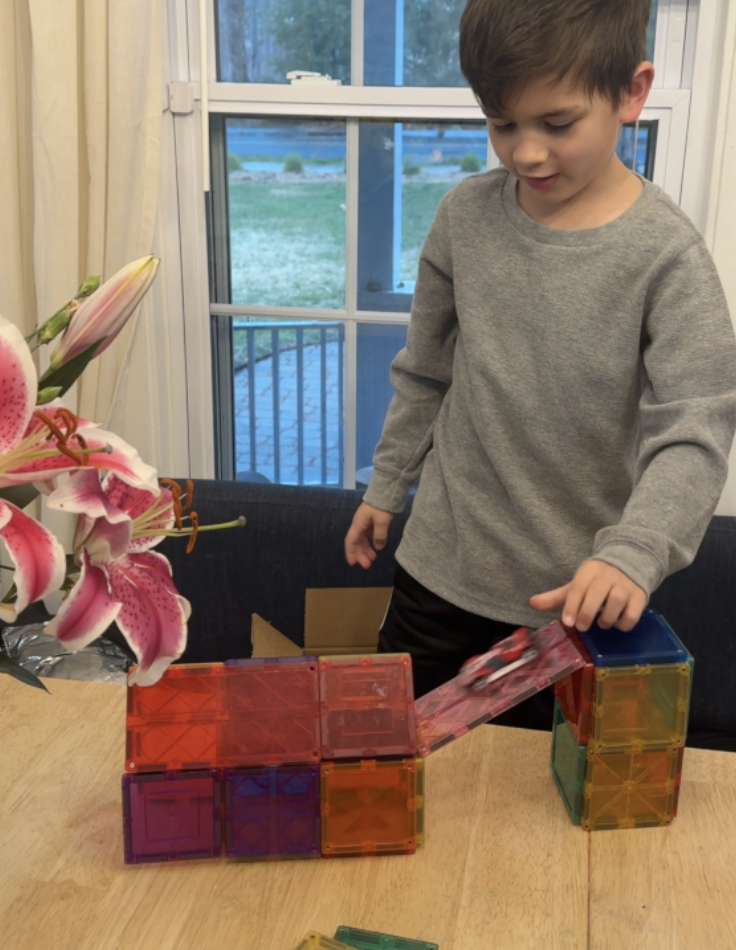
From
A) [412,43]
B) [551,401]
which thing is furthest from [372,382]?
[551,401]

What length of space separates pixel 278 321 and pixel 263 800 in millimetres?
1478

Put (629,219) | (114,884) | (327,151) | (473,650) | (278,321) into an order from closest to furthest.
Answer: (114,884) → (629,219) → (473,650) → (327,151) → (278,321)

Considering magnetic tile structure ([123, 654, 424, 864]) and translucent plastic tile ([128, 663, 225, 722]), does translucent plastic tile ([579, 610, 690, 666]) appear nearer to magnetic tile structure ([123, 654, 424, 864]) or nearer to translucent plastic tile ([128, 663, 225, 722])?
magnetic tile structure ([123, 654, 424, 864])

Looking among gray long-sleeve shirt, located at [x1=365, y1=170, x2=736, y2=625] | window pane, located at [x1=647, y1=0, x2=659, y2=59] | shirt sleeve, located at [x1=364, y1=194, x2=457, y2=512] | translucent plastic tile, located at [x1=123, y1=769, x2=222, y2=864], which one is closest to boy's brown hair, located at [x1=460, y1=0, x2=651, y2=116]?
gray long-sleeve shirt, located at [x1=365, y1=170, x2=736, y2=625]

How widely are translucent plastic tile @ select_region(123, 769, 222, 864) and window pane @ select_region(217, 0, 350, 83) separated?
1557 millimetres

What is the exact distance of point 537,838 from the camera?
95cm

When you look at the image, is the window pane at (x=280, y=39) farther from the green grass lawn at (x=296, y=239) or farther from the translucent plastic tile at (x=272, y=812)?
the translucent plastic tile at (x=272, y=812)

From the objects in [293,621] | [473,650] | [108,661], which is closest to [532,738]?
[473,650]

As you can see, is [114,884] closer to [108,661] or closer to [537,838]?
[537,838]

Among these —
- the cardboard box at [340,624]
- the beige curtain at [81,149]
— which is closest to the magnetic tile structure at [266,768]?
the cardboard box at [340,624]

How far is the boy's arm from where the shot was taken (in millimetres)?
951

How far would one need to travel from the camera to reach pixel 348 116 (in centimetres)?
206

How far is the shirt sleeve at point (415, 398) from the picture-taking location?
1409 millimetres

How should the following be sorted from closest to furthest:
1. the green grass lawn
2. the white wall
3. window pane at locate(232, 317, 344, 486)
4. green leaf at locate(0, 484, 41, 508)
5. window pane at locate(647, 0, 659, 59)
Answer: green leaf at locate(0, 484, 41, 508)
the white wall
window pane at locate(647, 0, 659, 59)
the green grass lawn
window pane at locate(232, 317, 344, 486)
